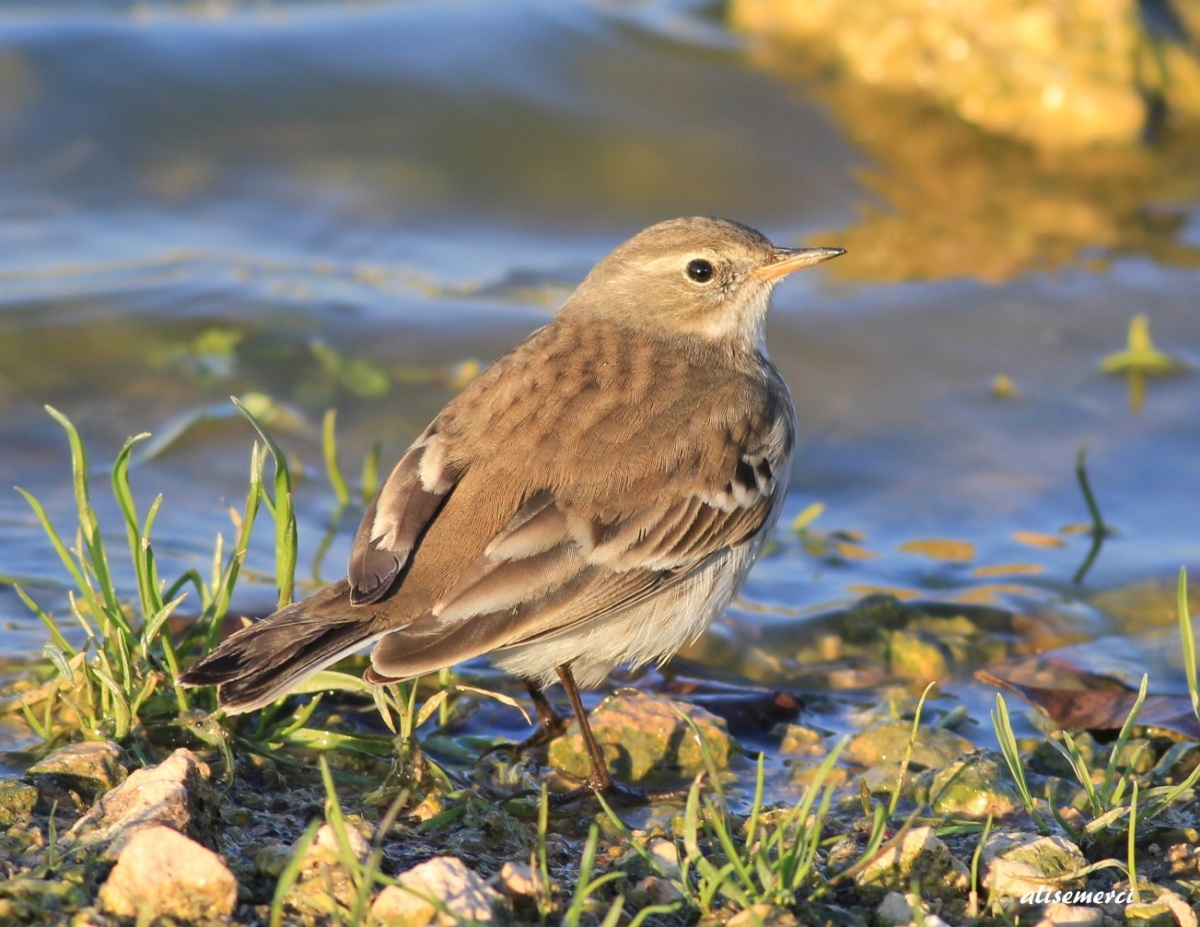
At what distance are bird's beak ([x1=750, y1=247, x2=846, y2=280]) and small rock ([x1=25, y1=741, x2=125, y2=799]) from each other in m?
3.54

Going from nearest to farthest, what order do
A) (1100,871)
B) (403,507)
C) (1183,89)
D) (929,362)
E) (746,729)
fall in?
(1100,871) → (403,507) → (746,729) → (929,362) → (1183,89)

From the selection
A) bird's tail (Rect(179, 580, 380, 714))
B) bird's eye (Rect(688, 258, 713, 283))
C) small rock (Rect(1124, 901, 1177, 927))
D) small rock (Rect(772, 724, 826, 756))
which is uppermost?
bird's eye (Rect(688, 258, 713, 283))

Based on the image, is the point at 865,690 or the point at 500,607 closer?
the point at 500,607

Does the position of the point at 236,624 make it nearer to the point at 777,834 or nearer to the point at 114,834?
the point at 114,834

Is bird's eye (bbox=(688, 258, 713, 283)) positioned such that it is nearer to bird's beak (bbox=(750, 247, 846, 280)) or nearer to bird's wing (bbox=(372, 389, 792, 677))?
bird's beak (bbox=(750, 247, 846, 280))

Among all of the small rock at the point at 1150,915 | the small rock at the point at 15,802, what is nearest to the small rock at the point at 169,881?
the small rock at the point at 15,802

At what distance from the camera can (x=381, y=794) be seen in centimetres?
470

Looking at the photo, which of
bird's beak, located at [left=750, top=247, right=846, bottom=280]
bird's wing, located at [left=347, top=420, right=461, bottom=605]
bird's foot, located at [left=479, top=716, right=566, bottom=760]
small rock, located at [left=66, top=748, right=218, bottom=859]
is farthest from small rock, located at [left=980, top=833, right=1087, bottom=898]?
bird's beak, located at [left=750, top=247, right=846, bottom=280]

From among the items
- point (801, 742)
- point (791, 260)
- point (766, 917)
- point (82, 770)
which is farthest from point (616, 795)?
point (791, 260)

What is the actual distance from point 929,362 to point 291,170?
4.76 m

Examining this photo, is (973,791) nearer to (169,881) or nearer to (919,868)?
(919,868)

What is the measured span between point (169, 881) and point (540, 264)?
7.06 meters

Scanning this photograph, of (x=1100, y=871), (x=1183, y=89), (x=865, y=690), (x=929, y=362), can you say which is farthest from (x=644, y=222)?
(x=1100, y=871)

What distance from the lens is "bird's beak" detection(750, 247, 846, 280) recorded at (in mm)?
6758
